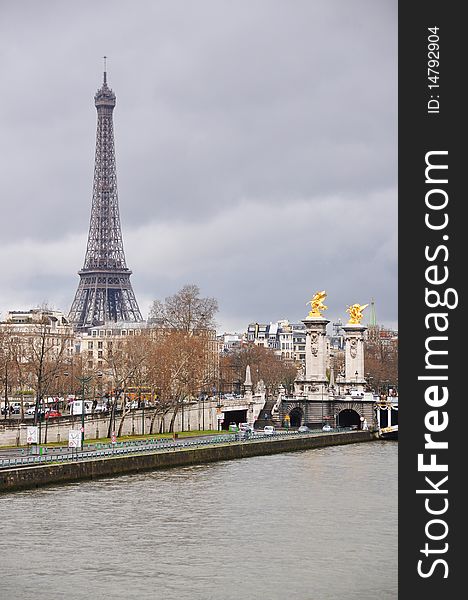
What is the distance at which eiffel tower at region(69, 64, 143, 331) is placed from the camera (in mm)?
156875

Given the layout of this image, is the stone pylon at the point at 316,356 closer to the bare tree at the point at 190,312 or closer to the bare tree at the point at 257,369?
the bare tree at the point at 190,312

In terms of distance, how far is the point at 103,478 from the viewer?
2028 inches

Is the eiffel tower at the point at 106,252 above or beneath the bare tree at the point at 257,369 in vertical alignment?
above

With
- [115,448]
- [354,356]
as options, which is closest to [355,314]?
[354,356]

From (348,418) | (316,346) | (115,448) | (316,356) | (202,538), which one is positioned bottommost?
(202,538)

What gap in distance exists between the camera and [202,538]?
37.0m

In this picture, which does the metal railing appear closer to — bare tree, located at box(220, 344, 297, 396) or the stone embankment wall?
the stone embankment wall

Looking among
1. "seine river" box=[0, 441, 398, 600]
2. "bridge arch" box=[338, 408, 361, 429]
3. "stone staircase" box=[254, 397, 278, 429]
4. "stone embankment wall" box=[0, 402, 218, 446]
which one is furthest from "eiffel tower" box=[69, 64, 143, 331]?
"seine river" box=[0, 441, 398, 600]

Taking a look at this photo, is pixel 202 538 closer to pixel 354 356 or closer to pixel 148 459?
pixel 148 459

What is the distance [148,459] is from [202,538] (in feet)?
63.3

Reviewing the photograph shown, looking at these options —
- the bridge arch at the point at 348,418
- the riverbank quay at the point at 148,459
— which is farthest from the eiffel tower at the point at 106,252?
the riverbank quay at the point at 148,459

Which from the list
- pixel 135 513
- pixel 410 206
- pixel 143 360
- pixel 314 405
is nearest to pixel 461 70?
pixel 410 206

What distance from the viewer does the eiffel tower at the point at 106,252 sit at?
156875mm

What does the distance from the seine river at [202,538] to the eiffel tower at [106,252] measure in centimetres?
10321
